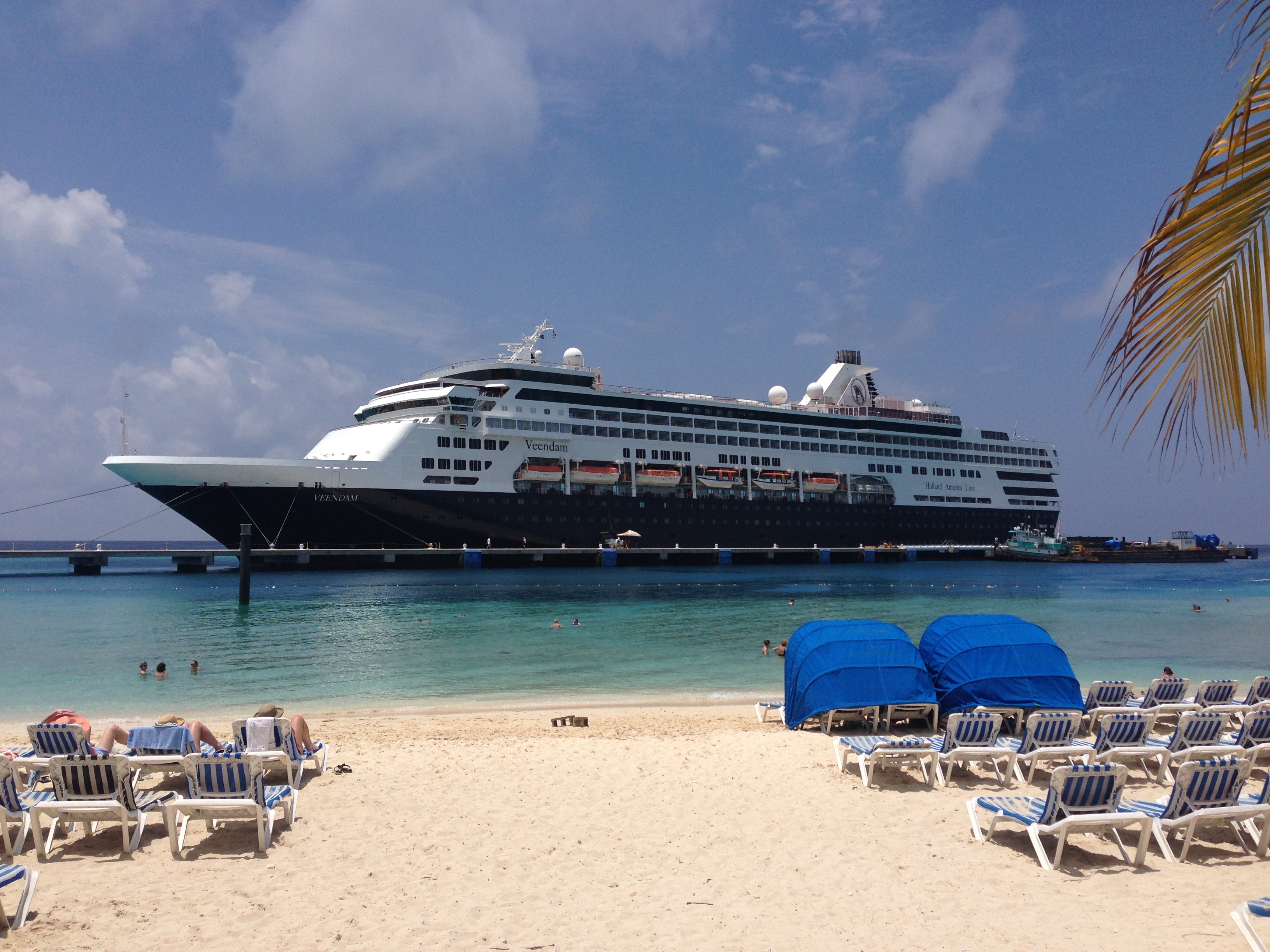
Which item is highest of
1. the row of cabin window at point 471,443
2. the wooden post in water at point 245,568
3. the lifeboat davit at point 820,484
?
the row of cabin window at point 471,443

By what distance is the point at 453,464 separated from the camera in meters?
41.7

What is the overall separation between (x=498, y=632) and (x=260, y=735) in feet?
46.0

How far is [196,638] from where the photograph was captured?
20.4 m

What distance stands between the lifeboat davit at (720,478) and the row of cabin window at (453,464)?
13829 millimetres

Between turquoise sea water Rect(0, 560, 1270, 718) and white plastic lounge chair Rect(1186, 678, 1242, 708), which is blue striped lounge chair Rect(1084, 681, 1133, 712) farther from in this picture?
turquoise sea water Rect(0, 560, 1270, 718)

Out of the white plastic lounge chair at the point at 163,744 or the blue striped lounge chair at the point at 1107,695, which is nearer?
the white plastic lounge chair at the point at 163,744

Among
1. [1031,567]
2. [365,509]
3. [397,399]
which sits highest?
[397,399]

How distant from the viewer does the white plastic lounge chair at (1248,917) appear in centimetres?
365

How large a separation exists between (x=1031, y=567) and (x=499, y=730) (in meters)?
56.9

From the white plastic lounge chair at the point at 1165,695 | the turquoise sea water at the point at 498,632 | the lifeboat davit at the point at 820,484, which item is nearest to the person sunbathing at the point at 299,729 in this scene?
the turquoise sea water at the point at 498,632

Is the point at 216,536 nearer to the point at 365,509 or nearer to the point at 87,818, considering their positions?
the point at 365,509

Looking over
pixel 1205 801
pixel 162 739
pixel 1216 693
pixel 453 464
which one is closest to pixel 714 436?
pixel 453 464

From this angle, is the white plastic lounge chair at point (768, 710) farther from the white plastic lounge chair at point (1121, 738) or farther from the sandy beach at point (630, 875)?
the white plastic lounge chair at point (1121, 738)

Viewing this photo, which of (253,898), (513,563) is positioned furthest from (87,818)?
(513,563)
